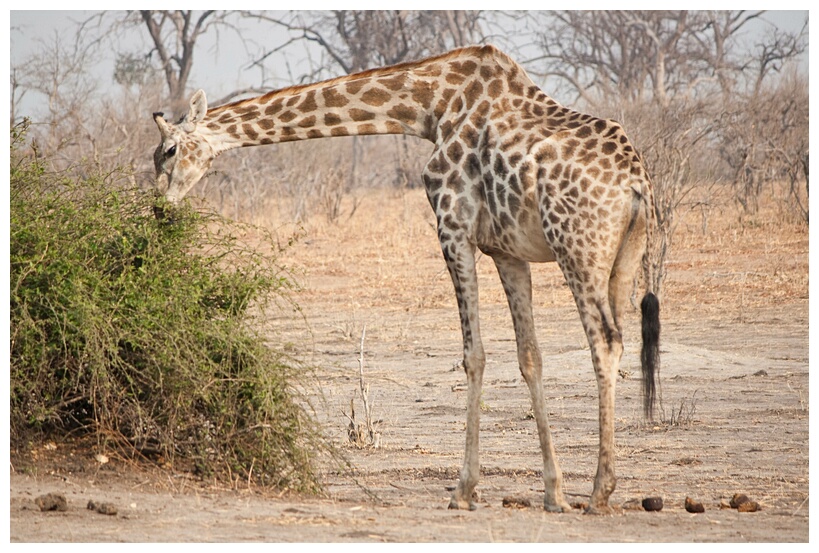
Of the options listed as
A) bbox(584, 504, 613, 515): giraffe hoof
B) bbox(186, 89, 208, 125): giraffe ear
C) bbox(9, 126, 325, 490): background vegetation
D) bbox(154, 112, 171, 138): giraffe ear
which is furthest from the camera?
bbox(186, 89, 208, 125): giraffe ear

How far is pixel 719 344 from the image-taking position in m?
9.66

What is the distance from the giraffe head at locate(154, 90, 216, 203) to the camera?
530cm

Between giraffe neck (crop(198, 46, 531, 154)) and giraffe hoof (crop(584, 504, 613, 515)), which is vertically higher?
giraffe neck (crop(198, 46, 531, 154))

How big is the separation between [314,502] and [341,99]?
1937 mm

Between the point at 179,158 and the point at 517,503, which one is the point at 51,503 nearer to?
the point at 179,158

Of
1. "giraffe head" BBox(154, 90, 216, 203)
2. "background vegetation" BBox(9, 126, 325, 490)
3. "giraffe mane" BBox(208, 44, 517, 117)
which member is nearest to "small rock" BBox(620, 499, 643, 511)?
"background vegetation" BBox(9, 126, 325, 490)

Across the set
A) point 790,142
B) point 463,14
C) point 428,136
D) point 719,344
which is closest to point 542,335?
point 719,344

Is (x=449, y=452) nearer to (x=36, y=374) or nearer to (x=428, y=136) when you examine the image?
(x=428, y=136)

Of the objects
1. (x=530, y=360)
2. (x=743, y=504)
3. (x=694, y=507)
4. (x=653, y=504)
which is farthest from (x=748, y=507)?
(x=530, y=360)

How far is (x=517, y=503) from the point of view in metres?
4.96

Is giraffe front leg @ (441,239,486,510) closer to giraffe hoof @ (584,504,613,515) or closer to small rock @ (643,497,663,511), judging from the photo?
giraffe hoof @ (584,504,613,515)

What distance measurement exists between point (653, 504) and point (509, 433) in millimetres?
2040

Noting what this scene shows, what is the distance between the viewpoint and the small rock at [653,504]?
4.78 meters
